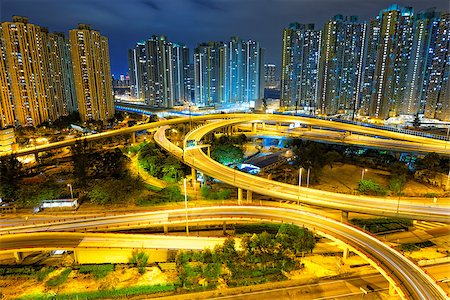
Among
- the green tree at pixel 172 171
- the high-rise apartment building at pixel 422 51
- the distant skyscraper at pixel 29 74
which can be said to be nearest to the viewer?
the green tree at pixel 172 171

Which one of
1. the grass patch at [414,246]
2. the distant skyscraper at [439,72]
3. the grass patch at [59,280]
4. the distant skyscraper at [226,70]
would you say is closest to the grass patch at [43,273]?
the grass patch at [59,280]

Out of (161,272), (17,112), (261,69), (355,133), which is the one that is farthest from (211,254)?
(261,69)

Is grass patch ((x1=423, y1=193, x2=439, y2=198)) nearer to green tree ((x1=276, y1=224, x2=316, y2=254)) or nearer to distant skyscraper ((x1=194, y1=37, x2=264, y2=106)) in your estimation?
green tree ((x1=276, y1=224, x2=316, y2=254))

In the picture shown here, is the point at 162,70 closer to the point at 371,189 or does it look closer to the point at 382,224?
the point at 371,189

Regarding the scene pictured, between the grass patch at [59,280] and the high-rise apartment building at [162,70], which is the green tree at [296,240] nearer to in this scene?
the grass patch at [59,280]

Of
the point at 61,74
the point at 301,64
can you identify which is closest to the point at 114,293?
the point at 61,74

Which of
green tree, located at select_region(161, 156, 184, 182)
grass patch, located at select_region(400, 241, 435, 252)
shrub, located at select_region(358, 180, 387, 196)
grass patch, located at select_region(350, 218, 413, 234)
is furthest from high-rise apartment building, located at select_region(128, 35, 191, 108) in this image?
grass patch, located at select_region(400, 241, 435, 252)
